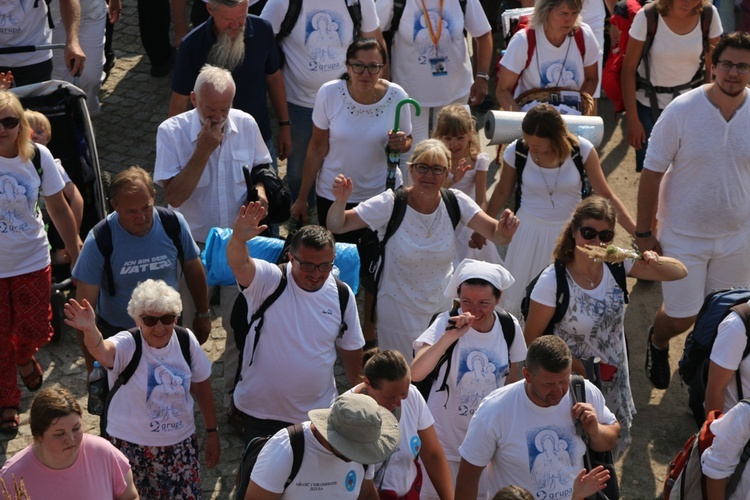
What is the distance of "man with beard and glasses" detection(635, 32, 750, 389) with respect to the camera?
7816 mm

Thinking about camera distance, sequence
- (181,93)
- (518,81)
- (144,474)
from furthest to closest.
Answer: (518,81)
(181,93)
(144,474)

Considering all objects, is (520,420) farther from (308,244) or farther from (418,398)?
(308,244)

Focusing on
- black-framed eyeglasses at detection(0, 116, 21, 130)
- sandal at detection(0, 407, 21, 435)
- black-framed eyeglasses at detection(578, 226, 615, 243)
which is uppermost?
black-framed eyeglasses at detection(578, 226, 615, 243)

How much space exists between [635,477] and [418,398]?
84.7 inches

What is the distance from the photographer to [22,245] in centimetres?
766

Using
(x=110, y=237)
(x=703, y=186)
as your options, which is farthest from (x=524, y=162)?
(x=110, y=237)

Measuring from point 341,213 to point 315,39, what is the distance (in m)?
2.15

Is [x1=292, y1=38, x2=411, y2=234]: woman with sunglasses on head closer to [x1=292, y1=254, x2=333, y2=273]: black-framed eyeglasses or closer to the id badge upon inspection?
the id badge

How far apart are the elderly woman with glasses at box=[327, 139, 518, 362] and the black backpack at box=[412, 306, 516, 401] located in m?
0.76

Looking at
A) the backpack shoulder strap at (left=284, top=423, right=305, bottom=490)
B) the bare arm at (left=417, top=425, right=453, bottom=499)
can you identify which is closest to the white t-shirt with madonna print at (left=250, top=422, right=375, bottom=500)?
the backpack shoulder strap at (left=284, top=423, right=305, bottom=490)

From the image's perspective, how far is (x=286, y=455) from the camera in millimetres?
5723

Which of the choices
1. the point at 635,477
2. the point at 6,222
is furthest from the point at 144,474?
the point at 635,477

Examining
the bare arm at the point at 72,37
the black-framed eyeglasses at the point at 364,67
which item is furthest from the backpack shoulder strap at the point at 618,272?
the bare arm at the point at 72,37

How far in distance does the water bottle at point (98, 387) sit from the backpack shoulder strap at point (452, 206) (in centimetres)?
236
